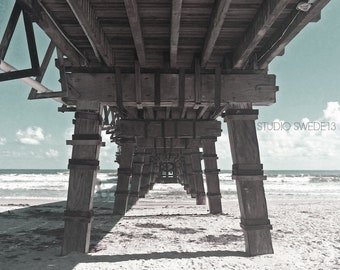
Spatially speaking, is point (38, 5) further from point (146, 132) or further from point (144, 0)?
point (146, 132)

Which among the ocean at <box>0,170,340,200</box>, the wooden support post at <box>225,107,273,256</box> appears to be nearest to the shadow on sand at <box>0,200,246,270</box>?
the wooden support post at <box>225,107,273,256</box>

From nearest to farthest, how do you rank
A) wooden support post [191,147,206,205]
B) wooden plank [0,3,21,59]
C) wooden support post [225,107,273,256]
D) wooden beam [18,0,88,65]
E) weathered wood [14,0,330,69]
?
wooden beam [18,0,88,65] → weathered wood [14,0,330,69] → wooden plank [0,3,21,59] → wooden support post [225,107,273,256] → wooden support post [191,147,206,205]

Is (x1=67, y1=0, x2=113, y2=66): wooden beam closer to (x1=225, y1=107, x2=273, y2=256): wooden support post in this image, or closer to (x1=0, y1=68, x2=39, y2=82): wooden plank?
(x1=0, y1=68, x2=39, y2=82): wooden plank

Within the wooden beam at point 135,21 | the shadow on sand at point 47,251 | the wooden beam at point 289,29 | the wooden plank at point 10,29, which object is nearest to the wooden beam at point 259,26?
the wooden beam at point 289,29

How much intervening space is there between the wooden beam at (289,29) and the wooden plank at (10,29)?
3742 millimetres

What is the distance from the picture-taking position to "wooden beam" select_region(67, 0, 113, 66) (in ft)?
12.5

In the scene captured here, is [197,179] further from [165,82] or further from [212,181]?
[165,82]

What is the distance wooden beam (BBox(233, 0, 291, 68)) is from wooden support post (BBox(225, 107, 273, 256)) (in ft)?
3.56

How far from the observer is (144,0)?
4082 mm

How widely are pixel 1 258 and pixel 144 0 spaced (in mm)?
4902

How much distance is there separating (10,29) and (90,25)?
111cm

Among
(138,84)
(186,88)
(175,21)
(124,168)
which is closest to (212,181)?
(124,168)

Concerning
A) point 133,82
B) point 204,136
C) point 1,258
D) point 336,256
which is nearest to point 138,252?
point 1,258

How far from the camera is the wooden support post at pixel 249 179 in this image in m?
5.74
